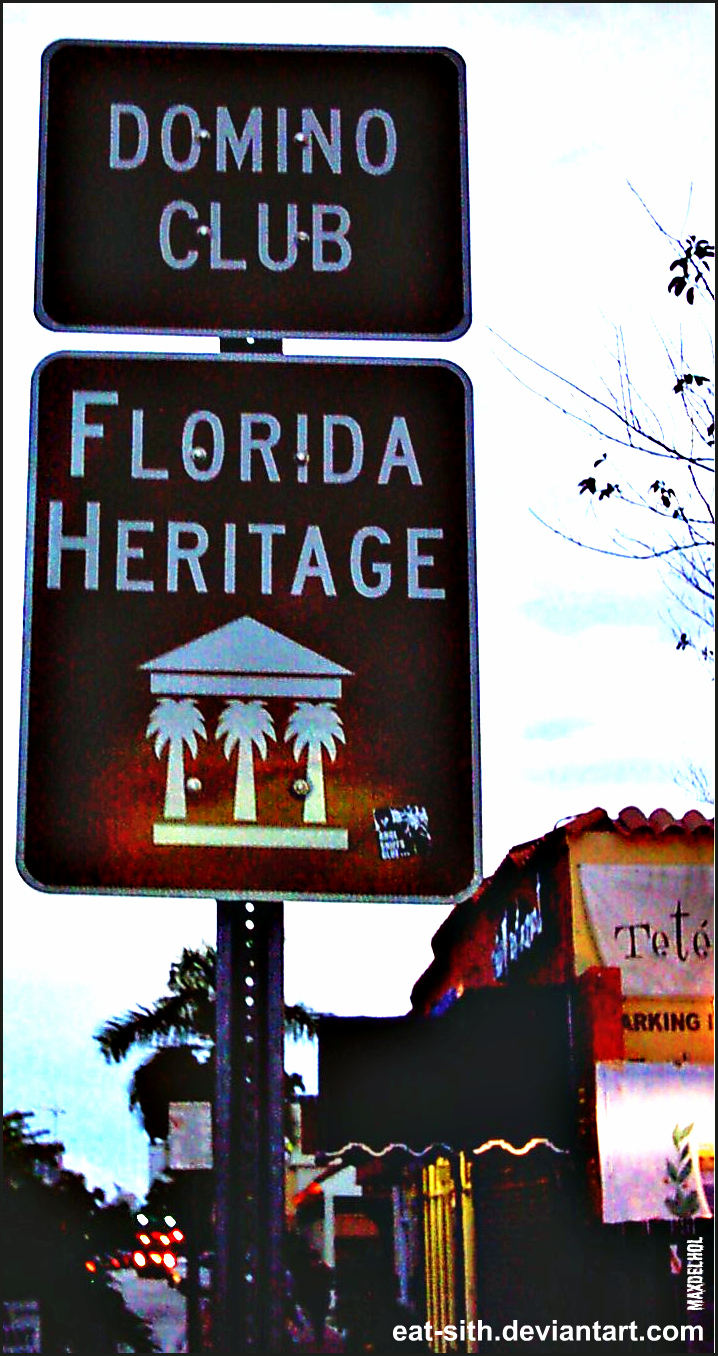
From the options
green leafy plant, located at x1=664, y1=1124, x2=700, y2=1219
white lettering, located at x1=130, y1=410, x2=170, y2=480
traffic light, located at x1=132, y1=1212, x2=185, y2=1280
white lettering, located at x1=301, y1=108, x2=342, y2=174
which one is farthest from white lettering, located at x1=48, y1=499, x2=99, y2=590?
traffic light, located at x1=132, y1=1212, x2=185, y2=1280

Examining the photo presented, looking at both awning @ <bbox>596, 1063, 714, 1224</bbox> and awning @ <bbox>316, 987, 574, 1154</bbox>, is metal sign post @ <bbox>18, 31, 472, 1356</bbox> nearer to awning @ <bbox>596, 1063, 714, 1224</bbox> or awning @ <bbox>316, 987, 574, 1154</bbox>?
awning @ <bbox>596, 1063, 714, 1224</bbox>

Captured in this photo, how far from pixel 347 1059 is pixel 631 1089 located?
2463 mm

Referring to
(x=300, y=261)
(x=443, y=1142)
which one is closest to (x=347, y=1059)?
(x=443, y=1142)

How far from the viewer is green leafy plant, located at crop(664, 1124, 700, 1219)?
43.4 feet

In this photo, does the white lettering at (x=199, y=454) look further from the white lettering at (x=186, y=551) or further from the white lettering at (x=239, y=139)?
the white lettering at (x=239, y=139)

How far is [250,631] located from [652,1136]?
38.0 ft

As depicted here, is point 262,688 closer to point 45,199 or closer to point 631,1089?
point 45,199

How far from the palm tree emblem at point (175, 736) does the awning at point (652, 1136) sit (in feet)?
37.0

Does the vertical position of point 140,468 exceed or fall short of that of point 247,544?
it exceeds it

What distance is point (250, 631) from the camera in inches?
109

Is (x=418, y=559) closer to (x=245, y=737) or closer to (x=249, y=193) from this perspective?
(x=245, y=737)

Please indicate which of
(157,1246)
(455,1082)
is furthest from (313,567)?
(157,1246)

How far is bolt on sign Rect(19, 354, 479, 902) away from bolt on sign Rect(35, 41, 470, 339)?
0.50 feet

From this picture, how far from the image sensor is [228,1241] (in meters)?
2.59
